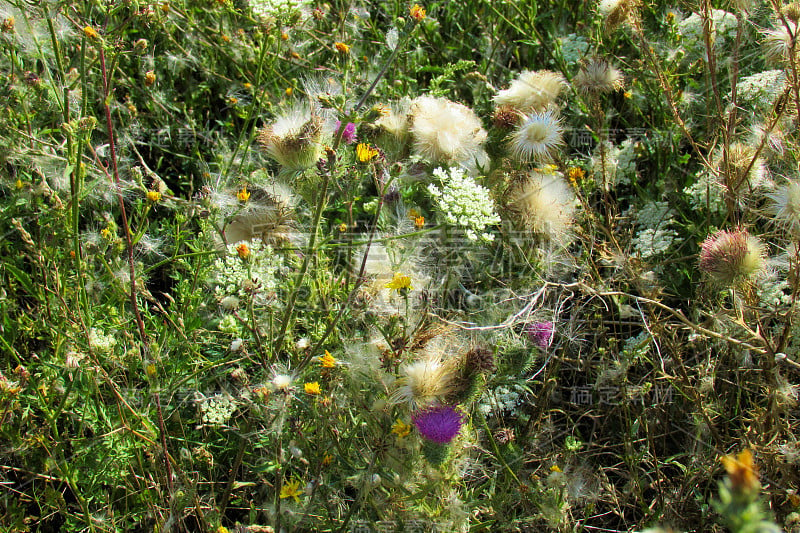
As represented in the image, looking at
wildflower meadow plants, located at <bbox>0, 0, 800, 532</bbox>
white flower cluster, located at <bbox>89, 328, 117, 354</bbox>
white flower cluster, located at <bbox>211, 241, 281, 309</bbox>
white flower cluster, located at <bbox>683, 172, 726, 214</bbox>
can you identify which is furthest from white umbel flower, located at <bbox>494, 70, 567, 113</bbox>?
white flower cluster, located at <bbox>89, 328, 117, 354</bbox>

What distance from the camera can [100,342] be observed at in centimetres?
192

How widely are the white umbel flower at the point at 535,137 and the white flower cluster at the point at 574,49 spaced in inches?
30.4

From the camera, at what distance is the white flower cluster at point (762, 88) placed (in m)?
2.33

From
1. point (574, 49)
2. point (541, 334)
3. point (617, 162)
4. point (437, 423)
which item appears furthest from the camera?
point (574, 49)

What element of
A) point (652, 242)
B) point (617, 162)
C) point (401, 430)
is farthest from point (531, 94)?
point (401, 430)

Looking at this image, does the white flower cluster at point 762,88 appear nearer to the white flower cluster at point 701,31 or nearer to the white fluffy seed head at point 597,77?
the white flower cluster at point 701,31

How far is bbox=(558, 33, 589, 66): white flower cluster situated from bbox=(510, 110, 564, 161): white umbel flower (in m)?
0.77

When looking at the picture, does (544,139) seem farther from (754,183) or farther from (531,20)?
(531,20)

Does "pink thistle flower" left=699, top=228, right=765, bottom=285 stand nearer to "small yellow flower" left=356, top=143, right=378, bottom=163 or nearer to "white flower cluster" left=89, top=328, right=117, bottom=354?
"small yellow flower" left=356, top=143, right=378, bottom=163

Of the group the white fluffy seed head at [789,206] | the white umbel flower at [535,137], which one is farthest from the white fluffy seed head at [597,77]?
the white fluffy seed head at [789,206]

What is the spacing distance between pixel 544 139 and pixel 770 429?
4.17 feet

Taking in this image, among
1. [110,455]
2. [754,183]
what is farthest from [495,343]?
[110,455]

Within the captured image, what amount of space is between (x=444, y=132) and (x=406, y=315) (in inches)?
30.8

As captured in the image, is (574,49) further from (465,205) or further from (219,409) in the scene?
(219,409)
